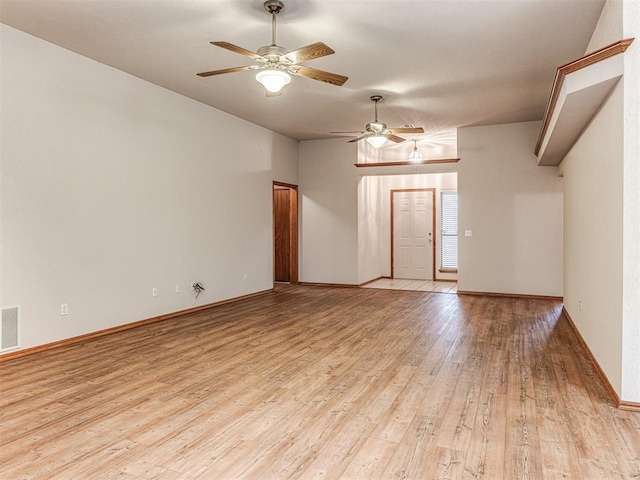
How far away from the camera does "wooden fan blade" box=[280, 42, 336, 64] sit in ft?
10.7

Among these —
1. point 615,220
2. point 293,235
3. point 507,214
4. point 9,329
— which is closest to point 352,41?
point 615,220

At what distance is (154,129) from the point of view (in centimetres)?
581

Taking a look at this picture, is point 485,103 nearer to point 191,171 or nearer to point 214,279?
point 191,171

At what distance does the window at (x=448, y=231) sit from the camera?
10141 mm

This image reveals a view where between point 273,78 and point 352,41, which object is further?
point 352,41

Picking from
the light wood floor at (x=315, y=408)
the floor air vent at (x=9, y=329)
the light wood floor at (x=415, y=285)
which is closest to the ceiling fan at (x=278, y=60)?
the light wood floor at (x=315, y=408)

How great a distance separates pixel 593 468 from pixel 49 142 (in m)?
5.16

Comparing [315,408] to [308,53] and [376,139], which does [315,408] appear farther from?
[376,139]

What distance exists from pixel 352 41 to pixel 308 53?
120 cm

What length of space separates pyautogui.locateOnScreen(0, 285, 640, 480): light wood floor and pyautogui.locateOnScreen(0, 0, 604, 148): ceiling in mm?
3064

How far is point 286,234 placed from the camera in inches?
390

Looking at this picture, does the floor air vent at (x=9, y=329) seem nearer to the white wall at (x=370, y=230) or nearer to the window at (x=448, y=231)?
the white wall at (x=370, y=230)

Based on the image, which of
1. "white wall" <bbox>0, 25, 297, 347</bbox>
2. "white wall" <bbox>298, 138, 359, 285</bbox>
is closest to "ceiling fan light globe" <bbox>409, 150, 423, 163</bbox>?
"white wall" <bbox>298, 138, 359, 285</bbox>

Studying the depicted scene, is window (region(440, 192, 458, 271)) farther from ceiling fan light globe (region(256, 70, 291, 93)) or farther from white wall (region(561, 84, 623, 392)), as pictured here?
ceiling fan light globe (region(256, 70, 291, 93))
